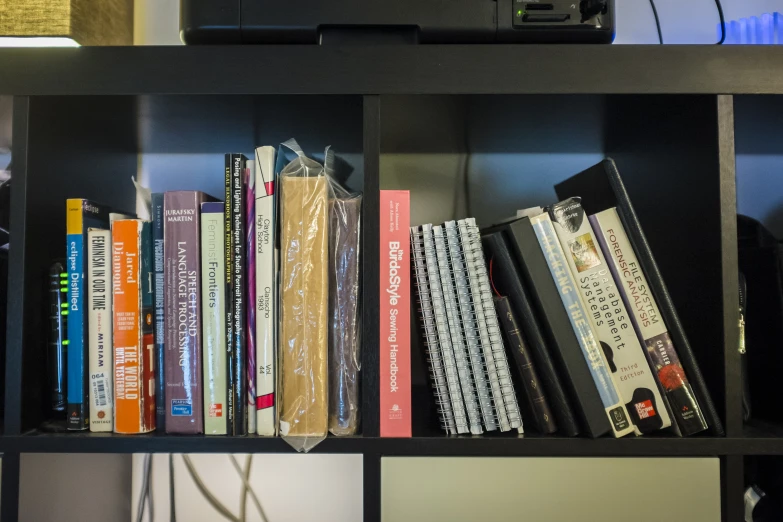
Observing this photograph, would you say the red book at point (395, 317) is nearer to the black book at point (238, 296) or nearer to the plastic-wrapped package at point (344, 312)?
the plastic-wrapped package at point (344, 312)

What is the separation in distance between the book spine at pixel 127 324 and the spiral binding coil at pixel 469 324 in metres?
0.42

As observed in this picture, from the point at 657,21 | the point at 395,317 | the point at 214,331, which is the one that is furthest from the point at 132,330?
the point at 657,21

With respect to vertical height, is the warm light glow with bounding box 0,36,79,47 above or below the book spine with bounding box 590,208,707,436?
above

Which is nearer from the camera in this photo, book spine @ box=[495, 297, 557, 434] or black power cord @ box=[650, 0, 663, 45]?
book spine @ box=[495, 297, 557, 434]

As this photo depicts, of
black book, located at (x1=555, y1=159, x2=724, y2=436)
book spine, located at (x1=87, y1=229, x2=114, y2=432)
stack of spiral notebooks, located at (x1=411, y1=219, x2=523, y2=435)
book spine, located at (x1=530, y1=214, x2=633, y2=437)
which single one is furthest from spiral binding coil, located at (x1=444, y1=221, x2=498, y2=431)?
book spine, located at (x1=87, y1=229, x2=114, y2=432)

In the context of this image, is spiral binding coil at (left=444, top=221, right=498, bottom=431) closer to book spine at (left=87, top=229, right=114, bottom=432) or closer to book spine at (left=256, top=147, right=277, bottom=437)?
book spine at (left=256, top=147, right=277, bottom=437)

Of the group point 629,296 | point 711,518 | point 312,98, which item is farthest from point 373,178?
point 711,518

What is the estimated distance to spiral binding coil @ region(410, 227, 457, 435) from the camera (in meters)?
0.68

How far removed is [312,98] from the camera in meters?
0.68

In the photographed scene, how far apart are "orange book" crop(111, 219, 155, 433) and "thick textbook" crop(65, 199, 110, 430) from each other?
0.14 ft

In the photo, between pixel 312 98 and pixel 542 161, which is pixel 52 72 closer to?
pixel 312 98

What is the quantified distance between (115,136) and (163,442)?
0.49m

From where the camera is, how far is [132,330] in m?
0.68

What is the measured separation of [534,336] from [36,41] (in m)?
0.79
